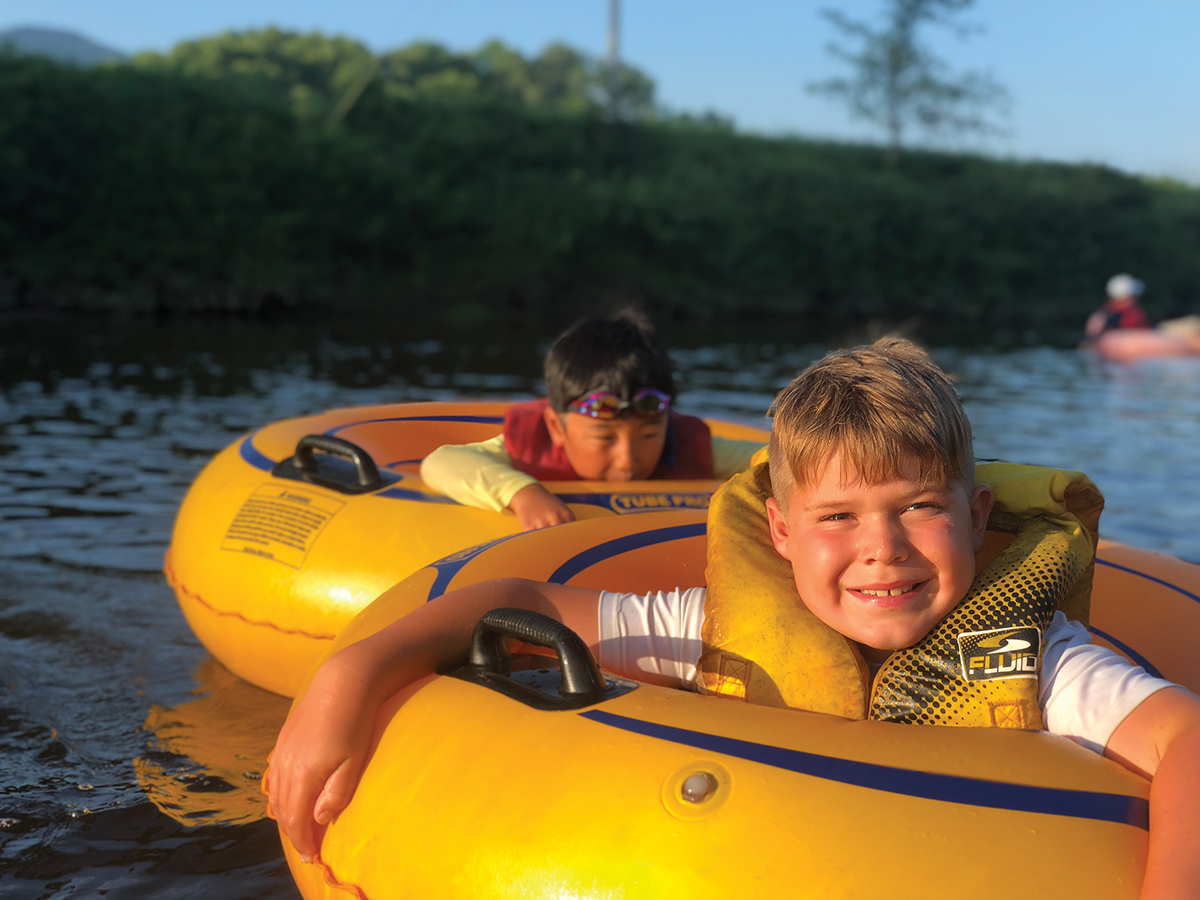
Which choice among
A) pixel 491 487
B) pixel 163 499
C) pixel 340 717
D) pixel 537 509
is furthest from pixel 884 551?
pixel 163 499

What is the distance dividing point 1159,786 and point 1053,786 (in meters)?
0.12

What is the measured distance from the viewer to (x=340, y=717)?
64.2 inches

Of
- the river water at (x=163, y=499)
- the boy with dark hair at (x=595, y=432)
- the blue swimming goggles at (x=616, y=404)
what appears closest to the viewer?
the river water at (x=163, y=499)

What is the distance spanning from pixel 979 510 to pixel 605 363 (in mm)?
1576

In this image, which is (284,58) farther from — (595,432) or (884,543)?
(884,543)

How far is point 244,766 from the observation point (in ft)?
8.95

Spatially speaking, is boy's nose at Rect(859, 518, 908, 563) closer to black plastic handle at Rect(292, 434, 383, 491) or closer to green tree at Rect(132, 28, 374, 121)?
black plastic handle at Rect(292, 434, 383, 491)

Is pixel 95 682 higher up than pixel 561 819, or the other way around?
pixel 561 819

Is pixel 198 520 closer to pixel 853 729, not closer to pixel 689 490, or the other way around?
pixel 689 490

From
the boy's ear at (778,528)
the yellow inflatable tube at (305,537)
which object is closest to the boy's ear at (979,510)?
the boy's ear at (778,528)

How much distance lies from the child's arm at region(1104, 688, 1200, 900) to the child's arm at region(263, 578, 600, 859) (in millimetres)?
980

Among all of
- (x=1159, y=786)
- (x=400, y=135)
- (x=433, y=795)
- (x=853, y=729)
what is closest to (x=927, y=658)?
(x=853, y=729)

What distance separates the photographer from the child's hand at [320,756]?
5.30ft

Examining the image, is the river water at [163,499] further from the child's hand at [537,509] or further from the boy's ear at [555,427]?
the boy's ear at [555,427]
